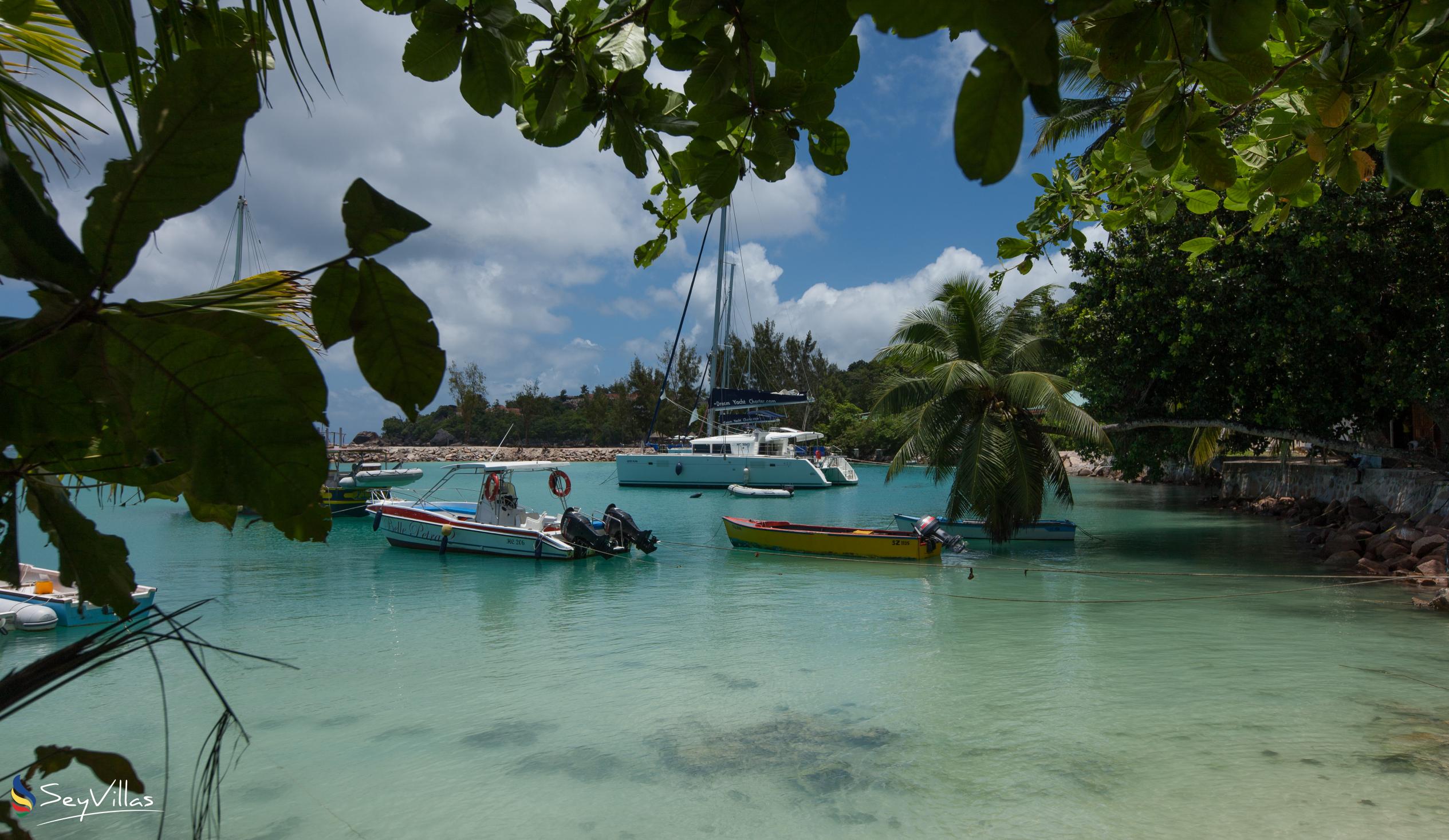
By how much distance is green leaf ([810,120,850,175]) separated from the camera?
158 cm

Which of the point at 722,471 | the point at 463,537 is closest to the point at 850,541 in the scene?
the point at 463,537

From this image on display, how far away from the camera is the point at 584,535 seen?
15.8 meters

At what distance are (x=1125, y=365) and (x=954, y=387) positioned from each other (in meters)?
3.61

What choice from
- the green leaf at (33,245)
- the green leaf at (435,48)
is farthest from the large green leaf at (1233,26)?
the green leaf at (33,245)

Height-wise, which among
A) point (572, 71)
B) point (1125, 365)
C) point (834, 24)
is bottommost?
point (834, 24)

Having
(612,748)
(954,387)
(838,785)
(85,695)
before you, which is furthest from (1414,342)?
(85,695)

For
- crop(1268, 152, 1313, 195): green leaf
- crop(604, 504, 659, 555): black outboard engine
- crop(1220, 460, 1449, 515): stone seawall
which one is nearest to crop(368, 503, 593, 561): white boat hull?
crop(604, 504, 659, 555): black outboard engine

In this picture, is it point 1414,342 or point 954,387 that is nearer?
point 1414,342

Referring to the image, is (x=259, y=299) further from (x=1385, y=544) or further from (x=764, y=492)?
(x=764, y=492)

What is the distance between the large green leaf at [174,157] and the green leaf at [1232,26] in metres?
1.12

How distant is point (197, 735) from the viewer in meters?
6.87

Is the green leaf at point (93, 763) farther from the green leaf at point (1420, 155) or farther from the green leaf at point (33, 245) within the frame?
the green leaf at point (1420, 155)

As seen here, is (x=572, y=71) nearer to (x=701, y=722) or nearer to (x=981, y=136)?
(x=981, y=136)

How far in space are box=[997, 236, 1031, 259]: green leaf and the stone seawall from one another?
1627 cm
